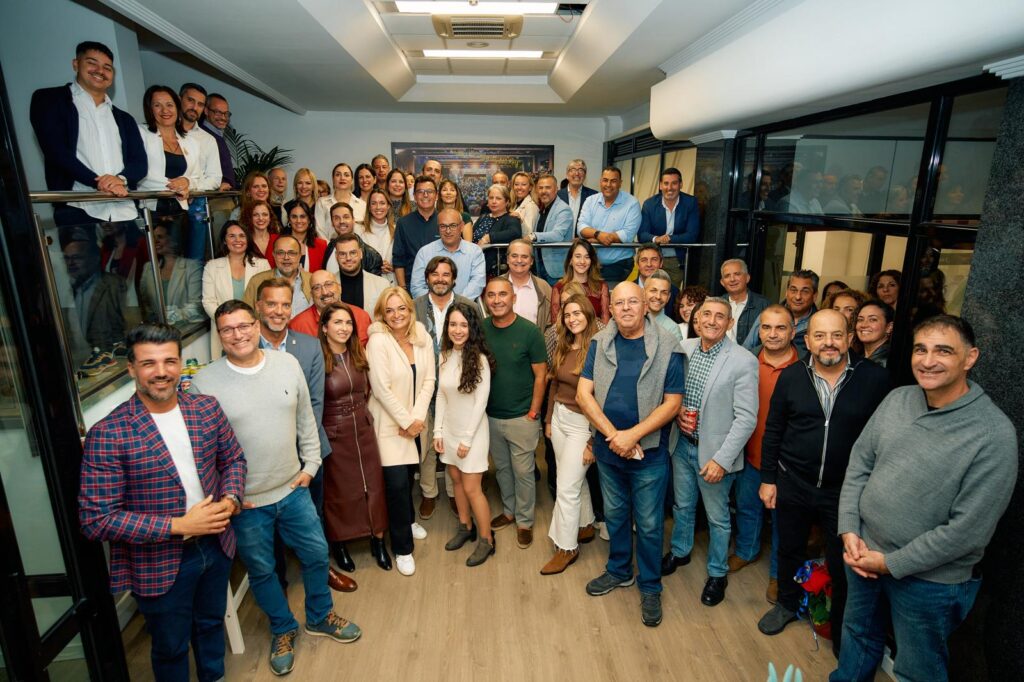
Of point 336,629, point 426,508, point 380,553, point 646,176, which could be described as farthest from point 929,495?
point 646,176

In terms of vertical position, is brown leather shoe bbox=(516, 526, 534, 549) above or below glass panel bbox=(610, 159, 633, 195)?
below

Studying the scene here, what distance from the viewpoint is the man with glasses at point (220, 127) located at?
5129 millimetres

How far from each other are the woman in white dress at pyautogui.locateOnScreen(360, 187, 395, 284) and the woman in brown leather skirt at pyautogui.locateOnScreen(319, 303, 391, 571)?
6.54 ft

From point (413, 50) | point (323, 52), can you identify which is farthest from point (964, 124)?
point (413, 50)

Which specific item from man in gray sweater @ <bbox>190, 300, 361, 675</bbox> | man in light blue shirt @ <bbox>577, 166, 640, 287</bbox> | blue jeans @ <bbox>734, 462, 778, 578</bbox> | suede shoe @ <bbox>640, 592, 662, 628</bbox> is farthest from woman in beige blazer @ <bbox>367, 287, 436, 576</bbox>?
man in light blue shirt @ <bbox>577, 166, 640, 287</bbox>

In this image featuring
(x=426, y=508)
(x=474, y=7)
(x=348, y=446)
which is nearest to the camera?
(x=348, y=446)

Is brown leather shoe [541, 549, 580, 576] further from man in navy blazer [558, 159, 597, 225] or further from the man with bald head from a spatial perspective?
man in navy blazer [558, 159, 597, 225]

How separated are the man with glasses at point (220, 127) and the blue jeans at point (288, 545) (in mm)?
3383

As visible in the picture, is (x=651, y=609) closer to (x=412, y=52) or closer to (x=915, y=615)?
(x=915, y=615)

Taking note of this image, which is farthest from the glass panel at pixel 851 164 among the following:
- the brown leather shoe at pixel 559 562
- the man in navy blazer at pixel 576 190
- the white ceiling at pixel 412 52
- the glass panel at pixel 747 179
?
the brown leather shoe at pixel 559 562

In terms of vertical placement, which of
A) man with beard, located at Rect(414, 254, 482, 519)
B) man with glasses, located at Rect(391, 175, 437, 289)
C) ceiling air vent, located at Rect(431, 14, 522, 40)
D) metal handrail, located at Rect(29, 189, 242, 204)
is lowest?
man with beard, located at Rect(414, 254, 482, 519)

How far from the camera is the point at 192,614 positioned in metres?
2.42

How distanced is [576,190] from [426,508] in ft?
12.2

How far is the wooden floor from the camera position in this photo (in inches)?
110
